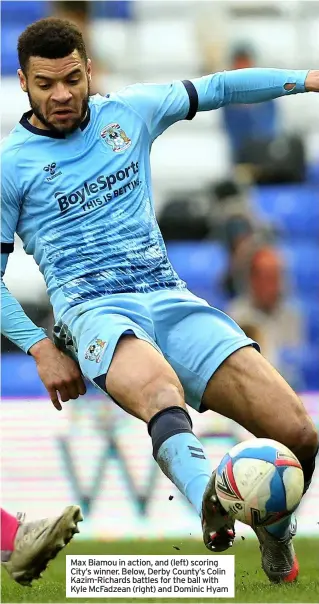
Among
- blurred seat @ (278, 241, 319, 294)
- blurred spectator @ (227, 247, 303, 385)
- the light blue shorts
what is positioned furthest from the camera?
blurred seat @ (278, 241, 319, 294)

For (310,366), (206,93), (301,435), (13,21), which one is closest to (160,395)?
(301,435)

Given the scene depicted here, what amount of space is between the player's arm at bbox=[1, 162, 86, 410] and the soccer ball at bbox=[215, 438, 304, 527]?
1.17 m

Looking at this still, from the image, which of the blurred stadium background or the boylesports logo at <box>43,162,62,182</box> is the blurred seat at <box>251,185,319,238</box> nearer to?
the blurred stadium background

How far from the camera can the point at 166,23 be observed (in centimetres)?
1308

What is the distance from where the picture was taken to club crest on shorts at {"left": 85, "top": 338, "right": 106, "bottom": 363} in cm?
480

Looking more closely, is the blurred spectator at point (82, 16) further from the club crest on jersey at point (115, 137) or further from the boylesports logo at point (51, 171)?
the boylesports logo at point (51, 171)

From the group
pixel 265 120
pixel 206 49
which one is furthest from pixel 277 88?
pixel 206 49

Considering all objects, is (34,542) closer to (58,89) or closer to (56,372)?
(56,372)

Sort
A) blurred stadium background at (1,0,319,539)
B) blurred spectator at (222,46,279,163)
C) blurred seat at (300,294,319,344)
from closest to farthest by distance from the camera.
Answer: blurred stadium background at (1,0,319,539), blurred seat at (300,294,319,344), blurred spectator at (222,46,279,163)

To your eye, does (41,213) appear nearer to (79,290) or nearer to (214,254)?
(79,290)

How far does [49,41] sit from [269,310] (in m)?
5.57

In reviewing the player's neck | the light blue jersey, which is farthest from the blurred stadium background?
the player's neck

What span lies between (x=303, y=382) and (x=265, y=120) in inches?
120

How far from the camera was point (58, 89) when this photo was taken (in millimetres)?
5086
